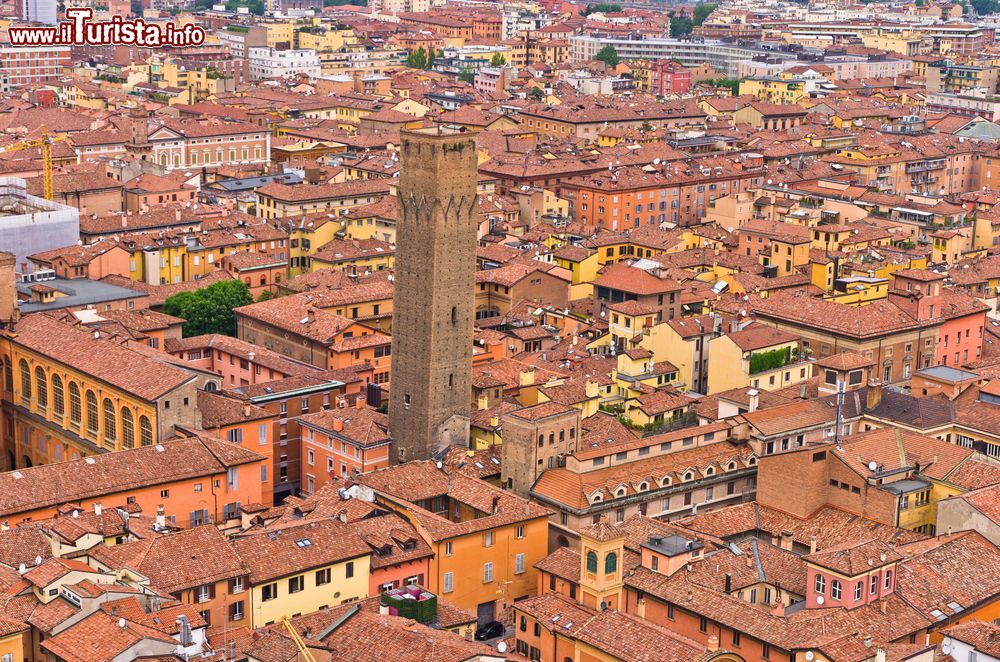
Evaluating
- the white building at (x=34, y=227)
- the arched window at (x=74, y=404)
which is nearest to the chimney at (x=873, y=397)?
the arched window at (x=74, y=404)

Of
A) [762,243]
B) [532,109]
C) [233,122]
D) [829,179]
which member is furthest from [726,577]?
[532,109]

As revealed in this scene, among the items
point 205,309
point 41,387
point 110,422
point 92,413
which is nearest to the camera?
point 110,422

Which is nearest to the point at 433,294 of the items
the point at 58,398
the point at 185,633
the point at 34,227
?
the point at 58,398

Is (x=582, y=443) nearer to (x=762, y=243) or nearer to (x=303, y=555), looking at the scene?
(x=303, y=555)

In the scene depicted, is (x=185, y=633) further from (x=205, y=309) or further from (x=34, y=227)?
(x=34, y=227)

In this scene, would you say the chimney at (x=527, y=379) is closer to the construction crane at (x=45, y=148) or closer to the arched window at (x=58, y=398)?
the arched window at (x=58, y=398)

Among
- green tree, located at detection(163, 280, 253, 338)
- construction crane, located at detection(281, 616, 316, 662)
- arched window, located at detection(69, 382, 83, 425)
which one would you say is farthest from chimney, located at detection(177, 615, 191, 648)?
green tree, located at detection(163, 280, 253, 338)
